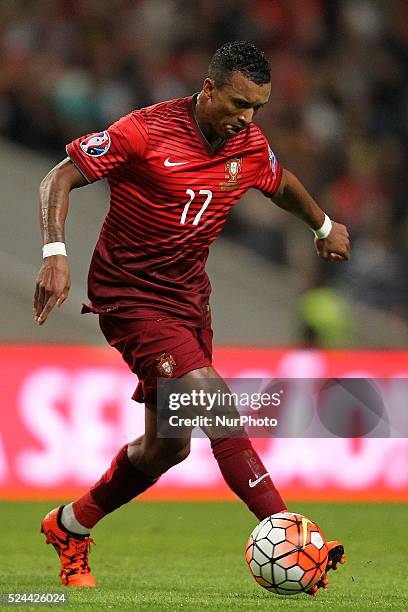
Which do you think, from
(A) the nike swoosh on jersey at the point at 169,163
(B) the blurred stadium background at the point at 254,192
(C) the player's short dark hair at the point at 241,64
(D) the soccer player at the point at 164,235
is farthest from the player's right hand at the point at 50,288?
(B) the blurred stadium background at the point at 254,192

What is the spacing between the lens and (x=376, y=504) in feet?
31.8

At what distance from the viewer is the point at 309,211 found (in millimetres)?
5969

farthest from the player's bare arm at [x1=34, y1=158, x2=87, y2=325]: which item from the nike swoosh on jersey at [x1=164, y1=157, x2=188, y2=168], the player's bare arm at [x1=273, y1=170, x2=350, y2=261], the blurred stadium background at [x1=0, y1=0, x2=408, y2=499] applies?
the blurred stadium background at [x1=0, y1=0, x2=408, y2=499]

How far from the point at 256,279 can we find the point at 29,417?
368 centimetres

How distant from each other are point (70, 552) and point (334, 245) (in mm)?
1799

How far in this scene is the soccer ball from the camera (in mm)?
4988

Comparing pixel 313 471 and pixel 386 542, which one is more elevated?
pixel 386 542

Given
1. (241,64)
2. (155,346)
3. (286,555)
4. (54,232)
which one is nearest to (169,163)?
Answer: (241,64)

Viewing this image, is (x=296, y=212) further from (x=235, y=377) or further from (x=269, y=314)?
(x=269, y=314)

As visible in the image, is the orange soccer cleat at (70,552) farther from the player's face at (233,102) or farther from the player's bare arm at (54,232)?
the player's face at (233,102)

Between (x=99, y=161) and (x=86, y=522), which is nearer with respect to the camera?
(x=99, y=161)

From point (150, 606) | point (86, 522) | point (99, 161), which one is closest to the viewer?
point (150, 606)

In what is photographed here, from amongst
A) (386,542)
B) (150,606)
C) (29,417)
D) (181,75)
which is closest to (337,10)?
(181,75)

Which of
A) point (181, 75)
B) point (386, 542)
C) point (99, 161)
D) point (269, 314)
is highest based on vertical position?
point (99, 161)
